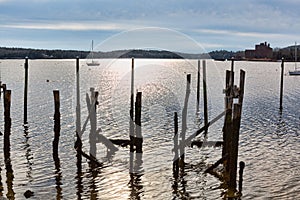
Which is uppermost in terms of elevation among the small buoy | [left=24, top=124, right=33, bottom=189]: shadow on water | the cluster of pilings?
the cluster of pilings

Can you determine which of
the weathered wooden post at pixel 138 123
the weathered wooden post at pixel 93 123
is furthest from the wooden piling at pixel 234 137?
the weathered wooden post at pixel 93 123

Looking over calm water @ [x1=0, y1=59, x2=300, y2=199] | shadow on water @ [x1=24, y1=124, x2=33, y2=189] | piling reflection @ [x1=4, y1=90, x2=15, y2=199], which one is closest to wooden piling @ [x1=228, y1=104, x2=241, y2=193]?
calm water @ [x1=0, y1=59, x2=300, y2=199]

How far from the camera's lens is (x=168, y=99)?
53.5 m

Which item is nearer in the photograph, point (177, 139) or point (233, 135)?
point (233, 135)

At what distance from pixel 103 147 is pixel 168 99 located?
97.7 ft

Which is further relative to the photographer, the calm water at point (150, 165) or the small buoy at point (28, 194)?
the calm water at point (150, 165)

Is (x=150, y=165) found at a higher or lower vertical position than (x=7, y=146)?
lower

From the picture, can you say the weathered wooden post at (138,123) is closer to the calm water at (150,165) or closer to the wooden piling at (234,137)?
the calm water at (150,165)

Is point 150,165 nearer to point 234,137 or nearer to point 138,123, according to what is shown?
point 138,123

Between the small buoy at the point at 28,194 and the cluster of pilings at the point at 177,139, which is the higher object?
the cluster of pilings at the point at 177,139

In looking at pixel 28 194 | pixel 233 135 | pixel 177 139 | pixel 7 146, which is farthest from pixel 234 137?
pixel 7 146

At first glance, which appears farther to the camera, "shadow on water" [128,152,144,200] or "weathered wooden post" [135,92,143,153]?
"weathered wooden post" [135,92,143,153]

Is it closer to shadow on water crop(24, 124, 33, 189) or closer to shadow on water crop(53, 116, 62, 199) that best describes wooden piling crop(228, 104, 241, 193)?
shadow on water crop(53, 116, 62, 199)

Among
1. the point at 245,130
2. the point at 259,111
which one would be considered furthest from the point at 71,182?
the point at 259,111
